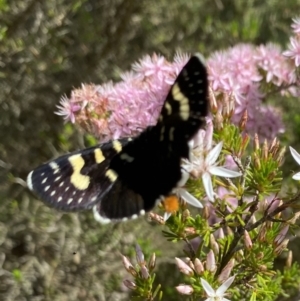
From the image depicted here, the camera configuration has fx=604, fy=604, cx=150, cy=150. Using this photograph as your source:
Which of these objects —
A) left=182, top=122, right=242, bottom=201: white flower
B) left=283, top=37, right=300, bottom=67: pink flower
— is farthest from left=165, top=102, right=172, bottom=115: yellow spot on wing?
left=283, top=37, right=300, bottom=67: pink flower

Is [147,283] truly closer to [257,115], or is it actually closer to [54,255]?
[257,115]

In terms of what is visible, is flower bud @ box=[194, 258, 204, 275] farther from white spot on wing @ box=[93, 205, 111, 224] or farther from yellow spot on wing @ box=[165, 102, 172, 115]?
yellow spot on wing @ box=[165, 102, 172, 115]

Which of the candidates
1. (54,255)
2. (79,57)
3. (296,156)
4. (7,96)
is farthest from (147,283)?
(79,57)

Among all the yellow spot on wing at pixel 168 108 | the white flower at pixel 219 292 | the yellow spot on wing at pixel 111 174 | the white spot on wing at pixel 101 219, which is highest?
the yellow spot on wing at pixel 168 108

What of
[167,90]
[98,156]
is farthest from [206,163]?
[167,90]

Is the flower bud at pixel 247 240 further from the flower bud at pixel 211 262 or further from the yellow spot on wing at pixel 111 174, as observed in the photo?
the yellow spot on wing at pixel 111 174

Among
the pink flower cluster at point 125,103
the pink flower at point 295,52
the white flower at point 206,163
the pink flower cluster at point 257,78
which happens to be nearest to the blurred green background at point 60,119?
the pink flower cluster at point 125,103
